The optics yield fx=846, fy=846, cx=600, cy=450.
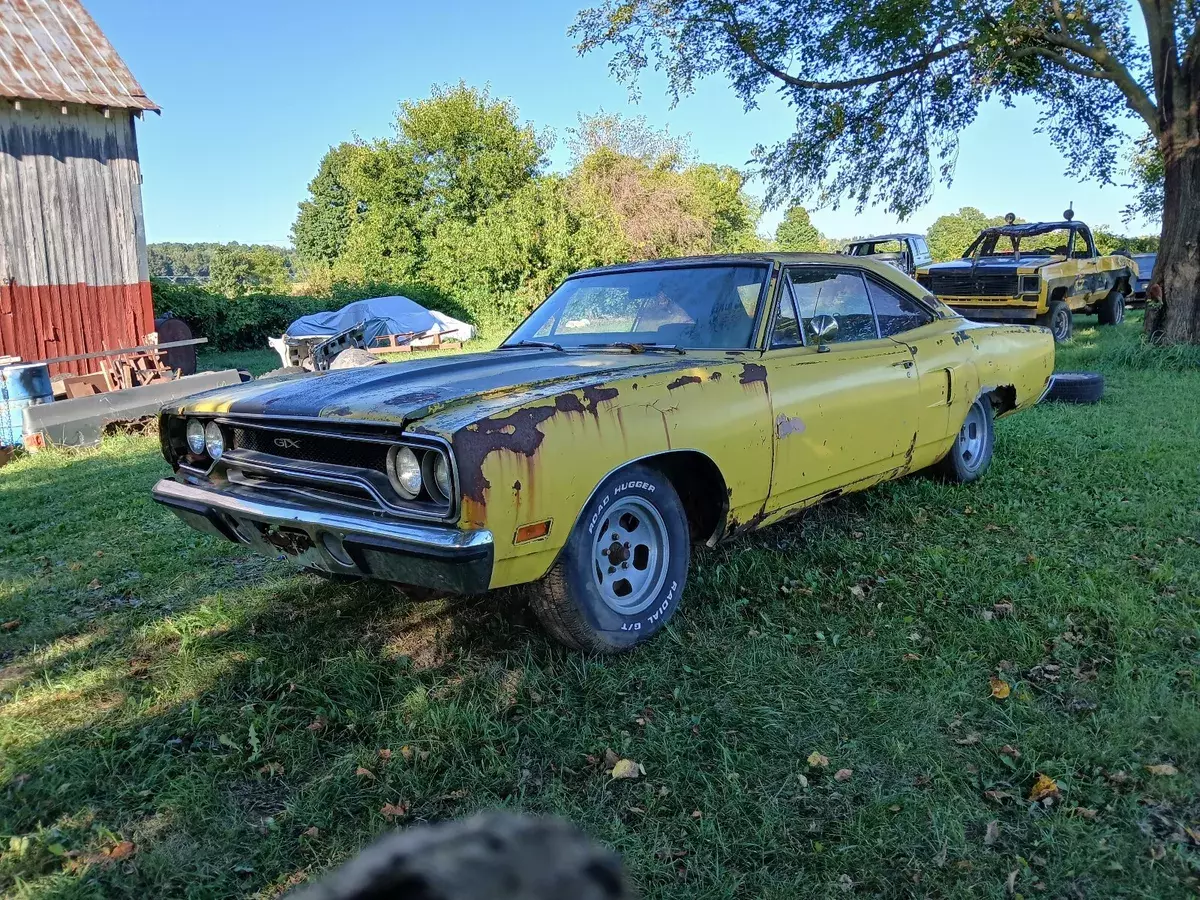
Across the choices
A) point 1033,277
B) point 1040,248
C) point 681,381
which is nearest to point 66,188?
point 681,381

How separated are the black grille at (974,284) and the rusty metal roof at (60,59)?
12394 mm

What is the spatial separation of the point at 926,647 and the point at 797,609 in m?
0.57

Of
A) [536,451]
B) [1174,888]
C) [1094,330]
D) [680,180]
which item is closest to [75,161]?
[536,451]

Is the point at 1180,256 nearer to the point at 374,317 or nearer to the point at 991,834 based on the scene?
the point at 991,834

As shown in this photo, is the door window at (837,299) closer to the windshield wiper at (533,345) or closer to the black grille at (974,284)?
the windshield wiper at (533,345)

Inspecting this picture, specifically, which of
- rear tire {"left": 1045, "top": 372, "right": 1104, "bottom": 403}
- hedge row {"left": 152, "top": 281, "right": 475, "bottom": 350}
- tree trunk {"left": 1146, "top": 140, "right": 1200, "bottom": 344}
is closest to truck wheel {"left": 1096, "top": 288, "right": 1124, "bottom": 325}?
tree trunk {"left": 1146, "top": 140, "right": 1200, "bottom": 344}

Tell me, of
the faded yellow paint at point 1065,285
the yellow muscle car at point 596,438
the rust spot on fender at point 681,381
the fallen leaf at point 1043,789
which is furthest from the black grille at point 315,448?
the faded yellow paint at point 1065,285

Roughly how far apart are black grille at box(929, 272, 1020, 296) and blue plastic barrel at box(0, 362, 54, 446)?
498 inches

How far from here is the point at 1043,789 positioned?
2.46 meters

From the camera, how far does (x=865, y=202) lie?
14.2m

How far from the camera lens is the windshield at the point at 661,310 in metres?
4.07

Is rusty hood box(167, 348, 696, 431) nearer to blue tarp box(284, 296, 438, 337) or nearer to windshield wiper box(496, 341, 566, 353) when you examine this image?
windshield wiper box(496, 341, 566, 353)

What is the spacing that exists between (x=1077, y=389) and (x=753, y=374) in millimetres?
5995

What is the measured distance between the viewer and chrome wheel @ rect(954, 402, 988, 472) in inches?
215
